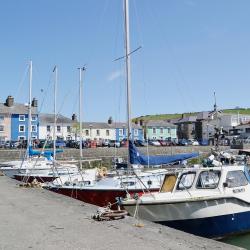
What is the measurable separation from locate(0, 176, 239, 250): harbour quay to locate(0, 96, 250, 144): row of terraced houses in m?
40.2

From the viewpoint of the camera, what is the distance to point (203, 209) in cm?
1277

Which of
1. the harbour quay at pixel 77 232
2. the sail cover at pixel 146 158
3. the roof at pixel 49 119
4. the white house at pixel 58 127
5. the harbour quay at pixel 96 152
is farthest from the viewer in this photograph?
the roof at pixel 49 119

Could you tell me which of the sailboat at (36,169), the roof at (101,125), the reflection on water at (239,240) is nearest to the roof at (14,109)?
the roof at (101,125)

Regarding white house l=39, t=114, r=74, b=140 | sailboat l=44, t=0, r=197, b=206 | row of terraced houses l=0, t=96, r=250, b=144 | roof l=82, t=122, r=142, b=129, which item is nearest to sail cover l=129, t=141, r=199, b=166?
A: sailboat l=44, t=0, r=197, b=206

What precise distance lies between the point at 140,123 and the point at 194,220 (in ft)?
303

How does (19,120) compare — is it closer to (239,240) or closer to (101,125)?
(101,125)

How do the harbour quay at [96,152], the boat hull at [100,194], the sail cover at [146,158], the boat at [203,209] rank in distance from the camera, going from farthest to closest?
the harbour quay at [96,152] < the sail cover at [146,158] < the boat hull at [100,194] < the boat at [203,209]

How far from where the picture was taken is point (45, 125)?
83562 mm

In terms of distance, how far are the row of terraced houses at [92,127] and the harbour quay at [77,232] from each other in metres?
40.2

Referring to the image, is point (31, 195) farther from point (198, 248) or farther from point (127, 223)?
point (198, 248)

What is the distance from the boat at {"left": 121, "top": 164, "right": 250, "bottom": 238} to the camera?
41.9 feet

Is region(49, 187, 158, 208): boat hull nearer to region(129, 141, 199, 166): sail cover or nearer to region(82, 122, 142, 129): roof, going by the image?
region(129, 141, 199, 166): sail cover

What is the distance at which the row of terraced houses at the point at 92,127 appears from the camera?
7725cm

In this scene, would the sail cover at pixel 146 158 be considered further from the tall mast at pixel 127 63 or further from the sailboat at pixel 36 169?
the sailboat at pixel 36 169
